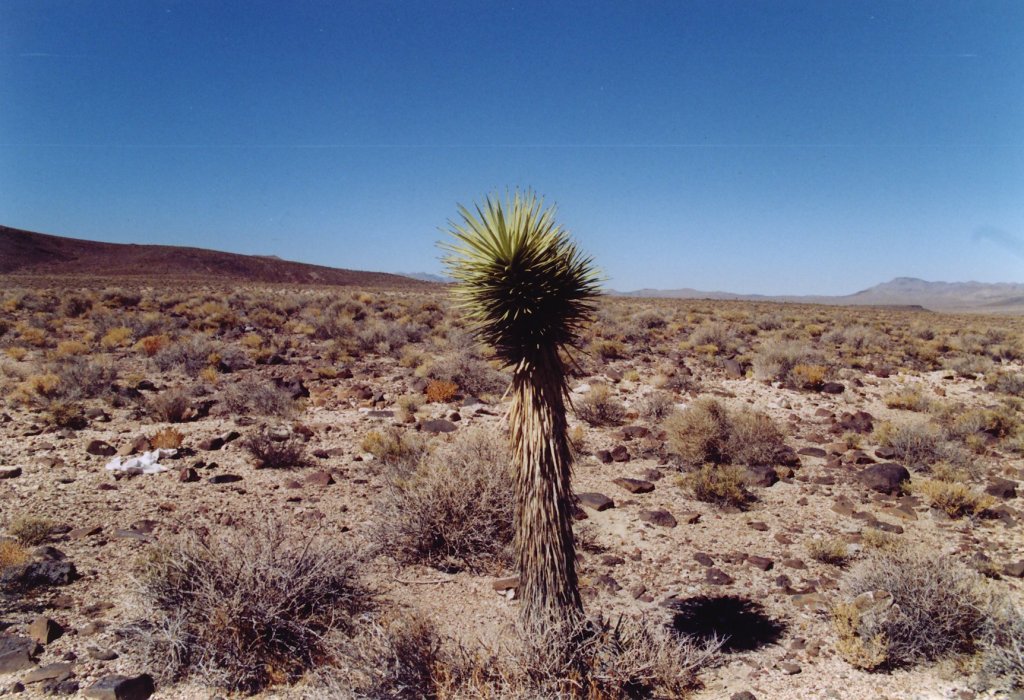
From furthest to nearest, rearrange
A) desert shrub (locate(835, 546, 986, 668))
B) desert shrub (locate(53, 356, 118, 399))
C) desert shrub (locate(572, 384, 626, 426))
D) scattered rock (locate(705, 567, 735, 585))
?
1. desert shrub (locate(572, 384, 626, 426))
2. desert shrub (locate(53, 356, 118, 399))
3. scattered rock (locate(705, 567, 735, 585))
4. desert shrub (locate(835, 546, 986, 668))

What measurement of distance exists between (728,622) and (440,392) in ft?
23.1

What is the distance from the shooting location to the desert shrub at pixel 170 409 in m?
8.77

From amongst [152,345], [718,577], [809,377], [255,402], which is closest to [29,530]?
[255,402]

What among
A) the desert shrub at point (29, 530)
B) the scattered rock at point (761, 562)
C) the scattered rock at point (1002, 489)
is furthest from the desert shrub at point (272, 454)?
the scattered rock at point (1002, 489)

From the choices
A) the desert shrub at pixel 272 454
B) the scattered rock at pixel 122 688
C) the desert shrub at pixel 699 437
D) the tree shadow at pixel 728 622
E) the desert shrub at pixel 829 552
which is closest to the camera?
the scattered rock at pixel 122 688

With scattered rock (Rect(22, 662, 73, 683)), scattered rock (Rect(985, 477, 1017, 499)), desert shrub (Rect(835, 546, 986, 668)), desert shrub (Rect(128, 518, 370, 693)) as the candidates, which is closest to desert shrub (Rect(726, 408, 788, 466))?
scattered rock (Rect(985, 477, 1017, 499))

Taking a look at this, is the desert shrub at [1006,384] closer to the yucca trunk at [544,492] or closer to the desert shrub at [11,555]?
the yucca trunk at [544,492]

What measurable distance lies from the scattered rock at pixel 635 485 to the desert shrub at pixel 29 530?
243 inches

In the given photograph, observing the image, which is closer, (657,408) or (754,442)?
(754,442)

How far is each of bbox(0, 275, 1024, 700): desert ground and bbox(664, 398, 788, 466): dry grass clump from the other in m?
0.05

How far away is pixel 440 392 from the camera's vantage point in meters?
10.8

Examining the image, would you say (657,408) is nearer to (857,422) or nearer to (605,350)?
(857,422)

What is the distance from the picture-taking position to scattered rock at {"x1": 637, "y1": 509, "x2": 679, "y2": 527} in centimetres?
643

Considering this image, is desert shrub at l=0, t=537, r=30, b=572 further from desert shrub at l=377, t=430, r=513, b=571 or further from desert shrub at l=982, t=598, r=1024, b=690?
desert shrub at l=982, t=598, r=1024, b=690
